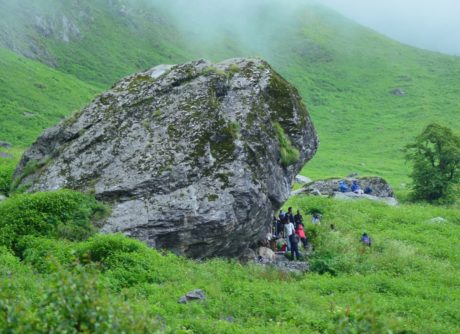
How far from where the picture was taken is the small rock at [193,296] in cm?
1590

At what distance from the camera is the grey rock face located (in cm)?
2145

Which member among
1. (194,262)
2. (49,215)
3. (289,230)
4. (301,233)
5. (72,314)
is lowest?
(194,262)

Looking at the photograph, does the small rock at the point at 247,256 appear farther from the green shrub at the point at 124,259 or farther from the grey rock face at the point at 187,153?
the green shrub at the point at 124,259

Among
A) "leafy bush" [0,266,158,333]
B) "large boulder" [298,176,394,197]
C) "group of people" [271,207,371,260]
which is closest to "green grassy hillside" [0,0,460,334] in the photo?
"leafy bush" [0,266,158,333]

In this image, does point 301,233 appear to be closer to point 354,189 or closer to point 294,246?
point 294,246

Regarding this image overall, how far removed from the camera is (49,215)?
2019 centimetres

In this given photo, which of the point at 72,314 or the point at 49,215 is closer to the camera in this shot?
the point at 72,314

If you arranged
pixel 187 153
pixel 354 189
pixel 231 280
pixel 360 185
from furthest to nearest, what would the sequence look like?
pixel 360 185 → pixel 354 189 → pixel 187 153 → pixel 231 280

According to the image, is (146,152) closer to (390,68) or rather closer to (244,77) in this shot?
(244,77)

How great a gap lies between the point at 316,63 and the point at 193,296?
14220cm

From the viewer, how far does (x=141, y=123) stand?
80.1ft

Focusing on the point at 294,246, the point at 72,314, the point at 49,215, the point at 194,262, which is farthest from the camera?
the point at 294,246

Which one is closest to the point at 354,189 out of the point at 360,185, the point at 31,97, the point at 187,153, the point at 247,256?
the point at 360,185

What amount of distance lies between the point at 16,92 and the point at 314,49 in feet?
363
